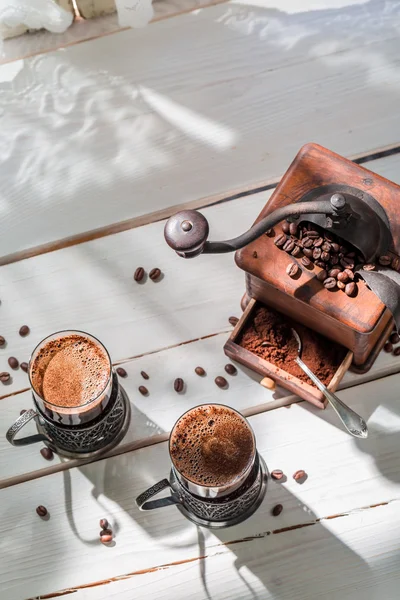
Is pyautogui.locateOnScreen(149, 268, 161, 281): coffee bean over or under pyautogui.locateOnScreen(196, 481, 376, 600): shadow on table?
over

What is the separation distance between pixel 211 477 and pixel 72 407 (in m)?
0.27

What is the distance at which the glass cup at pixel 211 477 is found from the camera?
1.54m

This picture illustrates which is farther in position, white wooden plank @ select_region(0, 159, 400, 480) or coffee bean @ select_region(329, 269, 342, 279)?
white wooden plank @ select_region(0, 159, 400, 480)

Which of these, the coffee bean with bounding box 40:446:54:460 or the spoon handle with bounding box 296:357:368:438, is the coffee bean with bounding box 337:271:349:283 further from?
the coffee bean with bounding box 40:446:54:460

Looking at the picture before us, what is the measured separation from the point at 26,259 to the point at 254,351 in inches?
20.4

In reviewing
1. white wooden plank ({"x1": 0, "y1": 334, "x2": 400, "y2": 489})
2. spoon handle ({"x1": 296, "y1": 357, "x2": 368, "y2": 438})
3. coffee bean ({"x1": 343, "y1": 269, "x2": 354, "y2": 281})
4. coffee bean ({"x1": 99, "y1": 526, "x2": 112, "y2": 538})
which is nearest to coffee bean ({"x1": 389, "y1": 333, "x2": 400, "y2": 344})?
white wooden plank ({"x1": 0, "y1": 334, "x2": 400, "y2": 489})

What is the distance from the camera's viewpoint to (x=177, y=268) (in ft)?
6.04

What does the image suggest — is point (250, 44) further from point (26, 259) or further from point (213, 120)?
point (26, 259)

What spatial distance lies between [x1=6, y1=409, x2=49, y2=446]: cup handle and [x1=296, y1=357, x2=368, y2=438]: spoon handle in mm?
527

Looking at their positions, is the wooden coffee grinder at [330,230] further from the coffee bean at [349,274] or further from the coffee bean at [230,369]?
the coffee bean at [230,369]

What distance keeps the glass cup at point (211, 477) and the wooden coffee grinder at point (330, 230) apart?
0.78 ft

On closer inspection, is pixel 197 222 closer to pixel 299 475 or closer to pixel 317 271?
pixel 317 271

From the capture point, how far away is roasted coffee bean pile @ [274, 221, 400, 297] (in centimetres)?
153

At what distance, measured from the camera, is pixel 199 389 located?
1.77 metres
